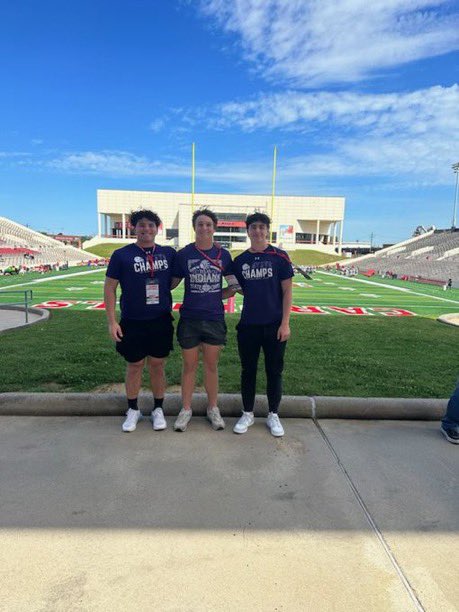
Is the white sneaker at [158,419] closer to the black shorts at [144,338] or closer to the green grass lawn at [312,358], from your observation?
the black shorts at [144,338]

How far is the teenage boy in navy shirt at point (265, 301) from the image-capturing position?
11.6 feet

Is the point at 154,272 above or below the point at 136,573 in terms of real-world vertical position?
above

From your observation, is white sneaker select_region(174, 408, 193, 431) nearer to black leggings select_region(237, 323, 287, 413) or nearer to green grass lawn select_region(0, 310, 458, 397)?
black leggings select_region(237, 323, 287, 413)

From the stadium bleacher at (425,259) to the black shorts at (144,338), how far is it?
2996 centimetres

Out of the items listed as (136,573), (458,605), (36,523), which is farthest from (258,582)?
(36,523)

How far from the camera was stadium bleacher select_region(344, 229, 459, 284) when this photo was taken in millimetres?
36119

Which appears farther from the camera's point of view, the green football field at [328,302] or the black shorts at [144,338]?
the green football field at [328,302]

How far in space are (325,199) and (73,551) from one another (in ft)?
314

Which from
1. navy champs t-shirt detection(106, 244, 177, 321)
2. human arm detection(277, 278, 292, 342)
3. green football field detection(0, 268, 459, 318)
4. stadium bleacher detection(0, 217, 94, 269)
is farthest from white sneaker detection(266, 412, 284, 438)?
stadium bleacher detection(0, 217, 94, 269)

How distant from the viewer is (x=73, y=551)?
214 centimetres

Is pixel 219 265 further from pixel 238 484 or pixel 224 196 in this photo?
pixel 224 196

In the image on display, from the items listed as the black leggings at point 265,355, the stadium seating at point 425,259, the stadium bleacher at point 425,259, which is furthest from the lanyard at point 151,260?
the stadium seating at point 425,259

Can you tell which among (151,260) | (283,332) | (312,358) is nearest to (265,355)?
(283,332)

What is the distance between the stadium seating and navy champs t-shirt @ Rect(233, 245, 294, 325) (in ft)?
102
